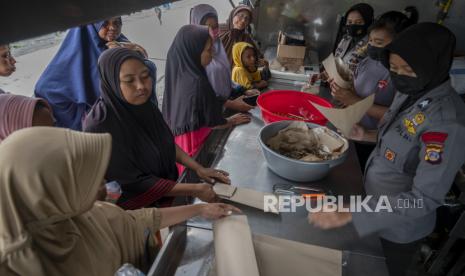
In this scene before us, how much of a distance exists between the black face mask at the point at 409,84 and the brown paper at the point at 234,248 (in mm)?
841

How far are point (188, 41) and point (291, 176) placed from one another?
1.00 metres

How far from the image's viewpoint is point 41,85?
6.24 ft

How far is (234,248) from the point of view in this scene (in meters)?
0.77

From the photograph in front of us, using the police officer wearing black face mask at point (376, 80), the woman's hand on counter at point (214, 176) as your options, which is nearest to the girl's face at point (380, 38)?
the police officer wearing black face mask at point (376, 80)

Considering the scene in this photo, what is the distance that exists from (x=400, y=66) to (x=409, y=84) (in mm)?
79

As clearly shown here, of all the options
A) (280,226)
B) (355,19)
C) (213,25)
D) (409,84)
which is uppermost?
(355,19)

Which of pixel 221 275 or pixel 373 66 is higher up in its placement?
pixel 373 66

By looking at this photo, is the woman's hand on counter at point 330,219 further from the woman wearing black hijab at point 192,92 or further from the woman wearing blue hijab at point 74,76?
the woman wearing blue hijab at point 74,76

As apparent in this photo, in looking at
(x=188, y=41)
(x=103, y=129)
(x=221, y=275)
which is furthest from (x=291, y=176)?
(x=188, y=41)

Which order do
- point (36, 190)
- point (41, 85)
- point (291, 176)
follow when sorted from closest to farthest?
point (36, 190) → point (291, 176) → point (41, 85)

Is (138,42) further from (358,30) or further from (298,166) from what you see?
(298,166)

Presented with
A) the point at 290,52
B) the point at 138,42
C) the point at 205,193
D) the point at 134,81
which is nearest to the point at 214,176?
the point at 205,193

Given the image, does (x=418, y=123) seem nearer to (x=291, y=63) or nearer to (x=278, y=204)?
(x=278, y=204)

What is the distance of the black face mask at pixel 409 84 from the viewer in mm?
1089
